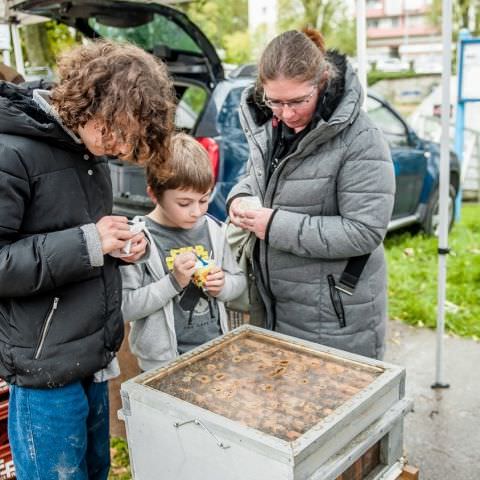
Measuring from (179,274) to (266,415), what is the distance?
2.45 ft

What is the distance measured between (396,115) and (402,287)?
7.40 ft

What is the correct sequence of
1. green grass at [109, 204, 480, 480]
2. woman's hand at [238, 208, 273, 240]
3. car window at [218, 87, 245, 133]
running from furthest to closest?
green grass at [109, 204, 480, 480] < car window at [218, 87, 245, 133] < woman's hand at [238, 208, 273, 240]

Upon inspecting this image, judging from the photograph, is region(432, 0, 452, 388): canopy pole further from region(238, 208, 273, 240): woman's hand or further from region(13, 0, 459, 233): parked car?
region(238, 208, 273, 240): woman's hand

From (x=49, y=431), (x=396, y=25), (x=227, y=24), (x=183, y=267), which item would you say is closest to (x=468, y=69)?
(x=183, y=267)

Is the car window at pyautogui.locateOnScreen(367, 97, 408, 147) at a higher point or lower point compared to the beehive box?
higher

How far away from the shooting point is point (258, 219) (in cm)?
206

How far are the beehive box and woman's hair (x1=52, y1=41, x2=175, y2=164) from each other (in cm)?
63

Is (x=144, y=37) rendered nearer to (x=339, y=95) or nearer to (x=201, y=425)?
(x=339, y=95)

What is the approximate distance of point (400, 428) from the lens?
1.57 meters

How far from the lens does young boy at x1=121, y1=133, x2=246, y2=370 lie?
2.02 meters

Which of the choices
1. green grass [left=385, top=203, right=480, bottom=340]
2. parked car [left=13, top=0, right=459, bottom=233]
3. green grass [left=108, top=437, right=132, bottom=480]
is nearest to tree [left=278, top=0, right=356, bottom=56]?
green grass [left=385, top=203, right=480, bottom=340]

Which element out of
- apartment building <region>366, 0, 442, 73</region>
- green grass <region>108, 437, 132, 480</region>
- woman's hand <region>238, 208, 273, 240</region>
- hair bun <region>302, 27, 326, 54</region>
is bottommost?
green grass <region>108, 437, 132, 480</region>

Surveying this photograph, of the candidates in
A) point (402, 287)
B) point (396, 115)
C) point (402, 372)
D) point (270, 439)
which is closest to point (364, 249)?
point (402, 372)

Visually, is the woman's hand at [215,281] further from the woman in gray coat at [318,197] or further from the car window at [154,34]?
the car window at [154,34]
